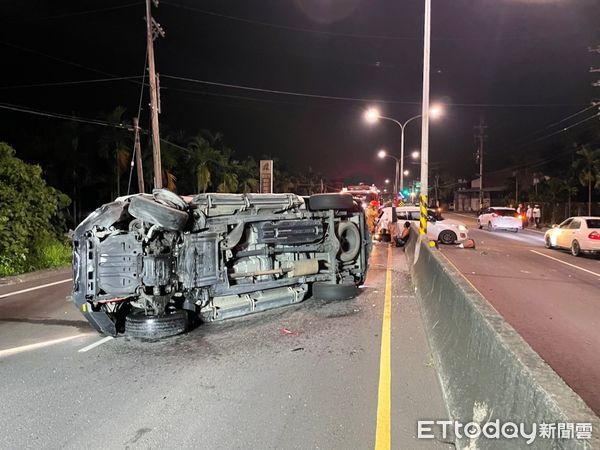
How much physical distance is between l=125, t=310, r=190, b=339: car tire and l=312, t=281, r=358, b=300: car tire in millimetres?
3327

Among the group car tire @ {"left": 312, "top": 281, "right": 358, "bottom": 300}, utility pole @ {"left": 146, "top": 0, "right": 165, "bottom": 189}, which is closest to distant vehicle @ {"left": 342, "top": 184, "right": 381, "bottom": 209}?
utility pole @ {"left": 146, "top": 0, "right": 165, "bottom": 189}

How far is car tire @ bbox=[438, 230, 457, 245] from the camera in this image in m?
20.8

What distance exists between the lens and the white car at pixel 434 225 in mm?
20766

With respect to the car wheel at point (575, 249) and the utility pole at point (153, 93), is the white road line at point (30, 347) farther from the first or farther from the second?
the car wheel at point (575, 249)

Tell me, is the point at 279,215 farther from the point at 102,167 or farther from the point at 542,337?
the point at 102,167

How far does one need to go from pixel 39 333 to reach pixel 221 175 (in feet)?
112

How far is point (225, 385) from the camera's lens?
5.01m

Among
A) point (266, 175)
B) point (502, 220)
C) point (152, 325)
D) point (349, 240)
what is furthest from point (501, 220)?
point (152, 325)

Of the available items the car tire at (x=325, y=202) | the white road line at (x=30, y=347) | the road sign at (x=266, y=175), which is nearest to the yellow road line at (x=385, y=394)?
the car tire at (x=325, y=202)

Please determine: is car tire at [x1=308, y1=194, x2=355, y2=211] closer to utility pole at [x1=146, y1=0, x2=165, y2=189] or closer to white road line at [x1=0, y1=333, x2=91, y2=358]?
white road line at [x1=0, y1=333, x2=91, y2=358]

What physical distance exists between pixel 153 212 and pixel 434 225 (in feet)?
56.0

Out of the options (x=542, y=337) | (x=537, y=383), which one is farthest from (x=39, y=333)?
(x=542, y=337)

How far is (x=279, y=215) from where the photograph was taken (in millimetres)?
8328

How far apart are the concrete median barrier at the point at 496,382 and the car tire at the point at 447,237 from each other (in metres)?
15.7
